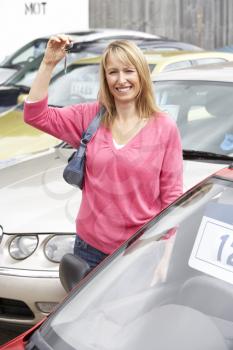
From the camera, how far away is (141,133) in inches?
126

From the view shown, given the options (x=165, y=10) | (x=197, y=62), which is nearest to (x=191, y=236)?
(x=197, y=62)

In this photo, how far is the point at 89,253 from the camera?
3375 millimetres

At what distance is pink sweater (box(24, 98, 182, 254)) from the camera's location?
3.18 metres

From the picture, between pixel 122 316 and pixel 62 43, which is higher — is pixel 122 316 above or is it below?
below

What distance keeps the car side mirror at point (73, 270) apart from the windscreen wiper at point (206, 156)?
6.06 ft

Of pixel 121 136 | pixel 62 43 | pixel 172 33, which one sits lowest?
pixel 172 33

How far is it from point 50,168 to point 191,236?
2.26 metres

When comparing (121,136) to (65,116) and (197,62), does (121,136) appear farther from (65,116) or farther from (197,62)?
(197,62)

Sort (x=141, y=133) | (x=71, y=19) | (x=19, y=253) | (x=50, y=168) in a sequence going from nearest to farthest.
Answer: (x=141, y=133)
(x=19, y=253)
(x=50, y=168)
(x=71, y=19)

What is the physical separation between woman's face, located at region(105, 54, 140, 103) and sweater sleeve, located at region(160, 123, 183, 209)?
22 cm

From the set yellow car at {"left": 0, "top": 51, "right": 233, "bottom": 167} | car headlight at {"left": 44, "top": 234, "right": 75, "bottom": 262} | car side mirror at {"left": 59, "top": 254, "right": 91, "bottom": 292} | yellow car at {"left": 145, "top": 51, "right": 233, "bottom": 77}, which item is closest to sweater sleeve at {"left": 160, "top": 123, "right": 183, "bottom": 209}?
car side mirror at {"left": 59, "top": 254, "right": 91, "bottom": 292}

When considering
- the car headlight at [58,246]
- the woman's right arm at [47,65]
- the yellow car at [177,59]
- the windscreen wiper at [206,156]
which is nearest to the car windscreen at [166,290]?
the woman's right arm at [47,65]

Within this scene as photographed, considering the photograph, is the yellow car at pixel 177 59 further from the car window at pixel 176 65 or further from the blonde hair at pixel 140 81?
the blonde hair at pixel 140 81

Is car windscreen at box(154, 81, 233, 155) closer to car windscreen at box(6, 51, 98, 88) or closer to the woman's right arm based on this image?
the woman's right arm
